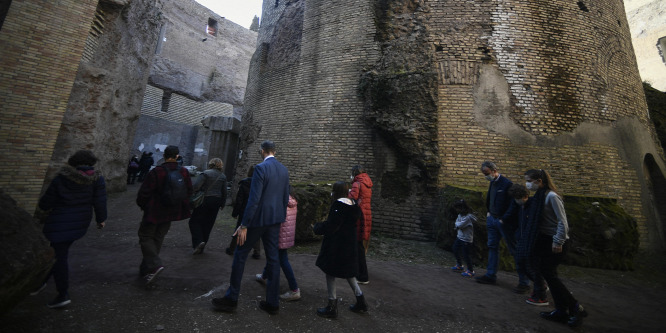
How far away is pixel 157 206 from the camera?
11.6 feet

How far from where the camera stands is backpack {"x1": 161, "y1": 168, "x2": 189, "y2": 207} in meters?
3.50

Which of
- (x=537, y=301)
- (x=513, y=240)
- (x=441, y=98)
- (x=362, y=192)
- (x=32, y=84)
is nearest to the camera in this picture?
(x=537, y=301)

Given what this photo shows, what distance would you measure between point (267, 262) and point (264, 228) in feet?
1.17

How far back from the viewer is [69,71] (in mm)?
5797

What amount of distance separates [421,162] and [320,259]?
5154 mm

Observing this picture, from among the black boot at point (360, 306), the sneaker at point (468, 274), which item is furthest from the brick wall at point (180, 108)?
the sneaker at point (468, 274)

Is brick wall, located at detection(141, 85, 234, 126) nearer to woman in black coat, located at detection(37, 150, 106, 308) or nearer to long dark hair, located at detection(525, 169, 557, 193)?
woman in black coat, located at detection(37, 150, 106, 308)

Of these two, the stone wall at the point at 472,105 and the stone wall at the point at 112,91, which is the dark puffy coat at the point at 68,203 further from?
the stone wall at the point at 112,91

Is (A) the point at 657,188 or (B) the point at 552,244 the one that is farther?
(A) the point at 657,188

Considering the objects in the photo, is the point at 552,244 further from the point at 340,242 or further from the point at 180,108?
the point at 180,108

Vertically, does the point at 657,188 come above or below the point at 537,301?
above

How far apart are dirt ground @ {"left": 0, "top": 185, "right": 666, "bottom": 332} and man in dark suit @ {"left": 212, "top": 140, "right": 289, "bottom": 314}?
17 centimetres

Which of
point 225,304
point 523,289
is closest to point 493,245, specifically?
point 523,289

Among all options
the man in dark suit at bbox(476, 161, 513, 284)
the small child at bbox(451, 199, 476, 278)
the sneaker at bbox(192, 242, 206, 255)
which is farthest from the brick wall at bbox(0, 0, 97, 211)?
the man in dark suit at bbox(476, 161, 513, 284)
